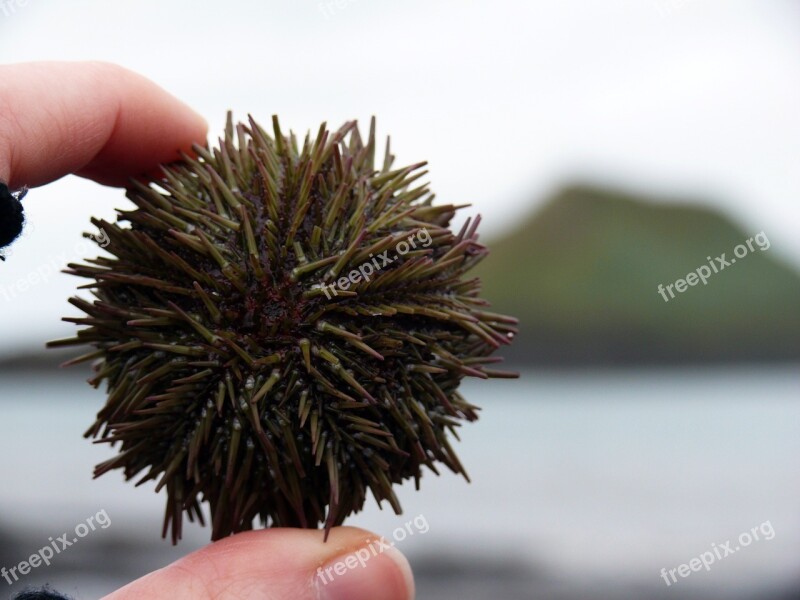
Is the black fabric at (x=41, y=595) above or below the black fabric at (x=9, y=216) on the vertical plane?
below

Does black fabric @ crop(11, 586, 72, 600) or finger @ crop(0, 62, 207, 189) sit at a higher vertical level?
finger @ crop(0, 62, 207, 189)

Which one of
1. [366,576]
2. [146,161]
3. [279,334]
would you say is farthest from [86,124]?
[366,576]

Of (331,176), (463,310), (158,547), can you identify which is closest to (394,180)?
(331,176)

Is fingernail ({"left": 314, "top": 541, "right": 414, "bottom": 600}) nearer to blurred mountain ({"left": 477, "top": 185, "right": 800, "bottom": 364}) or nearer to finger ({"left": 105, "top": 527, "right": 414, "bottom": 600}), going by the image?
finger ({"left": 105, "top": 527, "right": 414, "bottom": 600})

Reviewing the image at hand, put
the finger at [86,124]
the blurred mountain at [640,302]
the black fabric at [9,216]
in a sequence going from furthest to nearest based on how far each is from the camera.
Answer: the blurred mountain at [640,302] → the finger at [86,124] → the black fabric at [9,216]

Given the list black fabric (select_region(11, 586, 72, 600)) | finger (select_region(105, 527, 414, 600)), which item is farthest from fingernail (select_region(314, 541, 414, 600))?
black fabric (select_region(11, 586, 72, 600))

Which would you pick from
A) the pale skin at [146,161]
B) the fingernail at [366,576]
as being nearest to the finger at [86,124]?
the pale skin at [146,161]

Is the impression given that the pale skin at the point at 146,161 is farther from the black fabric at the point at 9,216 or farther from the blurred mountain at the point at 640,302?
the blurred mountain at the point at 640,302

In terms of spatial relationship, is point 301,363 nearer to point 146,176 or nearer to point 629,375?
point 146,176

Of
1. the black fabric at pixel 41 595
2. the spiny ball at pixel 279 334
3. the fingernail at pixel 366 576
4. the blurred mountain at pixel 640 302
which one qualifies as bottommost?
the blurred mountain at pixel 640 302
